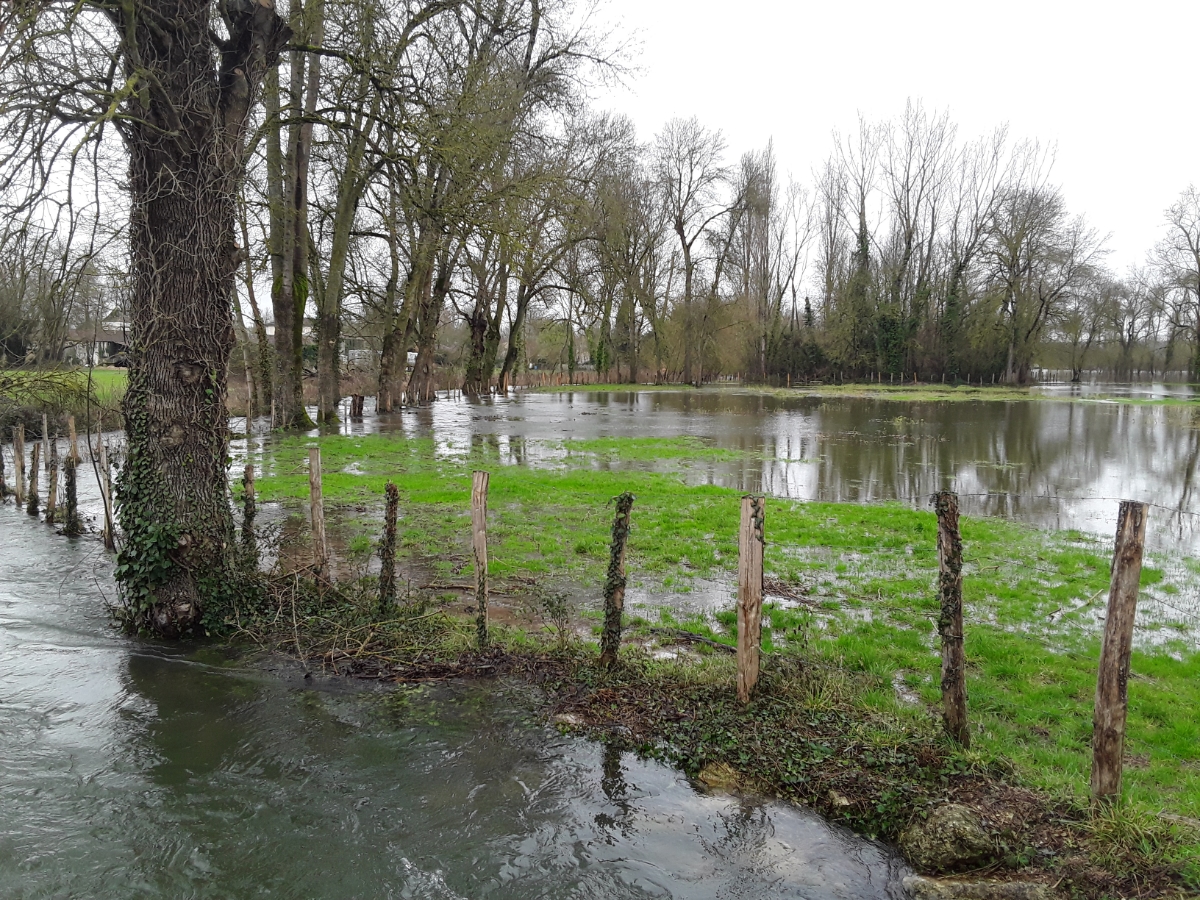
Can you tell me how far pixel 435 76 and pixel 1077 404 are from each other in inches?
1552

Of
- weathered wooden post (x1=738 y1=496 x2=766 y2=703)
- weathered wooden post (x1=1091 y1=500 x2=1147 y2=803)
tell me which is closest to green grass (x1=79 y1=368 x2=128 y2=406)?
weathered wooden post (x1=738 y1=496 x2=766 y2=703)

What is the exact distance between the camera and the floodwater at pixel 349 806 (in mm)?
4047

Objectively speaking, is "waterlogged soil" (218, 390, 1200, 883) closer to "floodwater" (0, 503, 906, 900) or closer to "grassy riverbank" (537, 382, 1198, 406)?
"floodwater" (0, 503, 906, 900)

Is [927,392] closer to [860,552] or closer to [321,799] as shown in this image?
[860,552]

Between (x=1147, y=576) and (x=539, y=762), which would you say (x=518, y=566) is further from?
(x=1147, y=576)

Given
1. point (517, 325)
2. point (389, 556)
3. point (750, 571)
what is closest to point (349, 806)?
point (389, 556)

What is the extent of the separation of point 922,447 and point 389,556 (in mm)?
18427

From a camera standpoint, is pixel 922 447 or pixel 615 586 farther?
pixel 922 447

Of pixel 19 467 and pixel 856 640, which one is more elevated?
pixel 19 467

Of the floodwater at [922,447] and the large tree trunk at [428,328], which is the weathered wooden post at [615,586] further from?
the large tree trunk at [428,328]

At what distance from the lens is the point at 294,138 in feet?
64.5

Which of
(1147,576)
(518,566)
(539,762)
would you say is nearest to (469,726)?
(539,762)

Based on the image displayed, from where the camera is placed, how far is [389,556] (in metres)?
6.85

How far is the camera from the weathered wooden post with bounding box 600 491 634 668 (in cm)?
567
